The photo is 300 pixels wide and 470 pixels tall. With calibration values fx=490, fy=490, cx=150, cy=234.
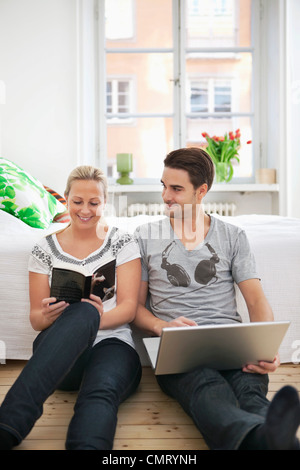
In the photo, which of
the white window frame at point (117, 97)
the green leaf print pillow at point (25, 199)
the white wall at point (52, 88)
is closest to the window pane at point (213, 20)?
the white wall at point (52, 88)

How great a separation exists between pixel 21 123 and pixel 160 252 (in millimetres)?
2549

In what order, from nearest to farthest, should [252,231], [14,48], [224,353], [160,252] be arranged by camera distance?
[224,353] → [160,252] → [252,231] → [14,48]

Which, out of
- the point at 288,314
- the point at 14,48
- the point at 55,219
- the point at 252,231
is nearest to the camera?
the point at 288,314

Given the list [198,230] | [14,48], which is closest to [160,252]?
[198,230]

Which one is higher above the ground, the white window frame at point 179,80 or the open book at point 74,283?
the white window frame at point 179,80

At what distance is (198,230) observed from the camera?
158 centimetres

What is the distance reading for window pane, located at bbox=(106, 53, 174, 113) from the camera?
13.5ft

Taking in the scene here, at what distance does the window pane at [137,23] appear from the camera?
4062mm

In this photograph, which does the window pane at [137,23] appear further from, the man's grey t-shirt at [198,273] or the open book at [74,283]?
the open book at [74,283]

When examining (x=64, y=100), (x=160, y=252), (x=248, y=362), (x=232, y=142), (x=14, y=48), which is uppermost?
(x=14, y=48)

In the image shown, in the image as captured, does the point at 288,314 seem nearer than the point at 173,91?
Yes

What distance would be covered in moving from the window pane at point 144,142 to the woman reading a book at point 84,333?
2609 mm

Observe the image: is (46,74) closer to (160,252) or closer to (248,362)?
(160,252)

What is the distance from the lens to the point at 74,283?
136 centimetres
